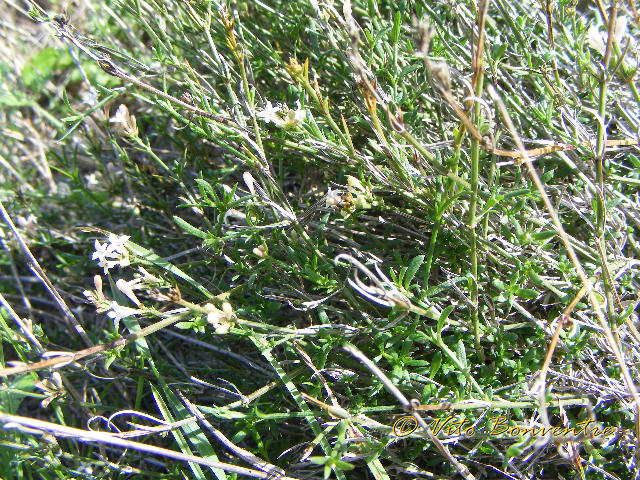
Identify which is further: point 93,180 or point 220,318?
point 93,180

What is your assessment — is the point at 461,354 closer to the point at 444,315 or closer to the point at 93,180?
the point at 444,315

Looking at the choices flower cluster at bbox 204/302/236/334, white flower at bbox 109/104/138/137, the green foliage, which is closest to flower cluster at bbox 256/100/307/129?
the green foliage

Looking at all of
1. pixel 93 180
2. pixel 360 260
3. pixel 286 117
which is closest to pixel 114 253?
pixel 286 117

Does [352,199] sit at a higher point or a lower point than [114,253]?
higher

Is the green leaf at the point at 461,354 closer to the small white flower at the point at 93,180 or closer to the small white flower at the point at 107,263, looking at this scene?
the small white flower at the point at 107,263

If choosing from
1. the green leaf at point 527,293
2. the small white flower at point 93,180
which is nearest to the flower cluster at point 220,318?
the green leaf at point 527,293

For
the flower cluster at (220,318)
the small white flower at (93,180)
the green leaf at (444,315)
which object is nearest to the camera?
the flower cluster at (220,318)

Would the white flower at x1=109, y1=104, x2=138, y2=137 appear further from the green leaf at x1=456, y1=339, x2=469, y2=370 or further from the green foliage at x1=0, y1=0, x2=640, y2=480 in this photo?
the green leaf at x1=456, y1=339, x2=469, y2=370

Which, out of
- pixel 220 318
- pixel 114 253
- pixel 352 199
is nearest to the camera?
pixel 220 318

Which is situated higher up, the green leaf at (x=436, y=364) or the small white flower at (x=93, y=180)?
the small white flower at (x=93, y=180)

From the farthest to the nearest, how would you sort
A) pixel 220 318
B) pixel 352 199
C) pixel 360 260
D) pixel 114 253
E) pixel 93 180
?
pixel 93 180
pixel 360 260
pixel 114 253
pixel 352 199
pixel 220 318

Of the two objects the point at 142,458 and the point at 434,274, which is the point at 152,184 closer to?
the point at 142,458

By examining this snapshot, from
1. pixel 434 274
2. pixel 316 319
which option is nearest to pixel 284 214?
pixel 316 319
